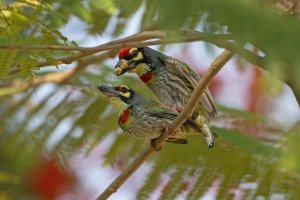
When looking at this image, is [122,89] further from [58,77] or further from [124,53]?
[58,77]

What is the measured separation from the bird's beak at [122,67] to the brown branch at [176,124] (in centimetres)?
29

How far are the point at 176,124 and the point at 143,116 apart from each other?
1.72ft

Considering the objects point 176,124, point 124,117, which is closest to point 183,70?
point 124,117

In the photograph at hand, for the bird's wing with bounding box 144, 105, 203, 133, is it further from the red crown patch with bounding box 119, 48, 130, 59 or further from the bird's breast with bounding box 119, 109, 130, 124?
the red crown patch with bounding box 119, 48, 130, 59

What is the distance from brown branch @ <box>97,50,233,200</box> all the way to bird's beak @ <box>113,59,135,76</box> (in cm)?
29

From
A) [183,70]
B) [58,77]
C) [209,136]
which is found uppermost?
[58,77]

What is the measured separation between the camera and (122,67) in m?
3.04

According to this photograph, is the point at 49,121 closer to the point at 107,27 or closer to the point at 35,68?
the point at 107,27

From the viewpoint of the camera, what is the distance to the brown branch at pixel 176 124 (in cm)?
204

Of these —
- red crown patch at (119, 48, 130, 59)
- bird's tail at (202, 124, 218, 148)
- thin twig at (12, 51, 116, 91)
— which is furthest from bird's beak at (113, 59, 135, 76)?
thin twig at (12, 51, 116, 91)

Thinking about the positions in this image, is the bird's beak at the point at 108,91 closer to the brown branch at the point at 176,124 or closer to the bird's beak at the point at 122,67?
the bird's beak at the point at 122,67

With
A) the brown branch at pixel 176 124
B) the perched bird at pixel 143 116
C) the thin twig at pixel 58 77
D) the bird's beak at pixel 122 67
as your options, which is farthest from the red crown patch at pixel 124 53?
the thin twig at pixel 58 77

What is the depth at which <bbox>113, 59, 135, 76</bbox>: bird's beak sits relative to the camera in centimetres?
300

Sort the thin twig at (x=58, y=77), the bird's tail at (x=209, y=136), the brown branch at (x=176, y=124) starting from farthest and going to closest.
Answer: the thin twig at (x=58, y=77) → the bird's tail at (x=209, y=136) → the brown branch at (x=176, y=124)
